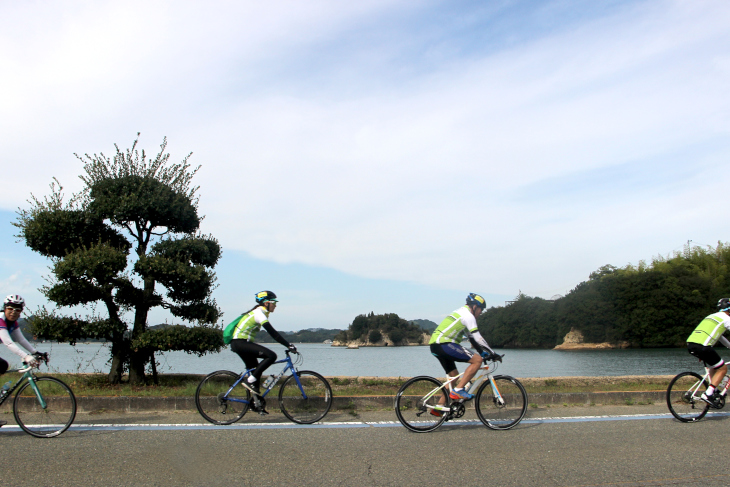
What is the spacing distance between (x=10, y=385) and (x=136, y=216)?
20.9 feet

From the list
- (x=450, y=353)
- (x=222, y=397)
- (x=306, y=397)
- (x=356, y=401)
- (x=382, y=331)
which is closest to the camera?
(x=450, y=353)

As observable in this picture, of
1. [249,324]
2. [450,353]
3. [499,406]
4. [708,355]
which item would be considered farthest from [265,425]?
[708,355]

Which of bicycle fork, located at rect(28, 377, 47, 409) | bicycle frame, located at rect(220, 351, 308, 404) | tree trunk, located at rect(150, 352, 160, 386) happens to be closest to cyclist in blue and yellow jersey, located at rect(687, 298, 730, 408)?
bicycle frame, located at rect(220, 351, 308, 404)

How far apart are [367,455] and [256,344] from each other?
2.50 meters

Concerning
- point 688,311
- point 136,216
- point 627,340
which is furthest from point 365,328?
point 136,216

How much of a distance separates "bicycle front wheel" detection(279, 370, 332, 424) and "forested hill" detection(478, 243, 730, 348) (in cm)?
8310

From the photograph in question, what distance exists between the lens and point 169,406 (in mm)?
8062

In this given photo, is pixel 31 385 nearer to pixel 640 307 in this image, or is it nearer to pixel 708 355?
pixel 708 355

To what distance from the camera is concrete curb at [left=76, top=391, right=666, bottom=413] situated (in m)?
7.95

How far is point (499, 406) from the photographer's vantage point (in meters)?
6.92

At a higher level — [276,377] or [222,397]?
[276,377]

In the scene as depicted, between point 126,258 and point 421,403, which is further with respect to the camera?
point 126,258

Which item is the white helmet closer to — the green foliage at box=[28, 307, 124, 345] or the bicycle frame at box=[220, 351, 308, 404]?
the bicycle frame at box=[220, 351, 308, 404]

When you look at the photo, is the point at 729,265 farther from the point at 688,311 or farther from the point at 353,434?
the point at 353,434
